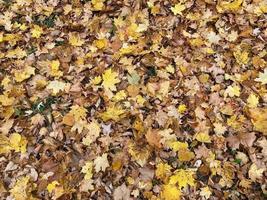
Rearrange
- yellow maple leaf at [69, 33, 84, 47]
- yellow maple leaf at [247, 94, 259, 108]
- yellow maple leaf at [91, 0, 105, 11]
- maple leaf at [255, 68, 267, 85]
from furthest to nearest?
yellow maple leaf at [91, 0, 105, 11] → yellow maple leaf at [69, 33, 84, 47] → maple leaf at [255, 68, 267, 85] → yellow maple leaf at [247, 94, 259, 108]

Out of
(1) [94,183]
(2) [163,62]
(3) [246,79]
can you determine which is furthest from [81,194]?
(3) [246,79]

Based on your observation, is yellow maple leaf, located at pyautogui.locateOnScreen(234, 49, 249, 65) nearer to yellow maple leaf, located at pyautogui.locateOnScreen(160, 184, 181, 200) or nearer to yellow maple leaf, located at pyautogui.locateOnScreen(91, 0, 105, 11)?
yellow maple leaf, located at pyautogui.locateOnScreen(160, 184, 181, 200)

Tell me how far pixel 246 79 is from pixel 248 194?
109 centimetres

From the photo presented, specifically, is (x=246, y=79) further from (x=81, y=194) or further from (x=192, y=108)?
(x=81, y=194)

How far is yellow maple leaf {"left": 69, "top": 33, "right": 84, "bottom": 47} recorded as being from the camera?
3.94 m

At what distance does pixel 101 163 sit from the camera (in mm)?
3139

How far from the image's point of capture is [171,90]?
352 cm

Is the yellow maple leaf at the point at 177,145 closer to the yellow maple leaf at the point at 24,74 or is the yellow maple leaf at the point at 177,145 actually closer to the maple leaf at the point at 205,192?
the maple leaf at the point at 205,192

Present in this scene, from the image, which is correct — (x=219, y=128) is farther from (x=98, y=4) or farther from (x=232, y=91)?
(x=98, y=4)

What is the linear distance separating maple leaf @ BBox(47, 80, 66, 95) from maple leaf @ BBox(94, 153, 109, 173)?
0.81m

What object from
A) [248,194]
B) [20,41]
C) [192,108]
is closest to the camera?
[248,194]

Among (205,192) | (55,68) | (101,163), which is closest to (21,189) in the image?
(101,163)

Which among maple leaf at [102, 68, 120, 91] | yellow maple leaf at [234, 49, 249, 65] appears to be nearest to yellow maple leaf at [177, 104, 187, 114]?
maple leaf at [102, 68, 120, 91]

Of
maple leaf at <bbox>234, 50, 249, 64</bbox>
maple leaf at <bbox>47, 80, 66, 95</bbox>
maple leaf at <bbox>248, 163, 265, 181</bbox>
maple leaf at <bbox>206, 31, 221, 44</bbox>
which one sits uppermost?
maple leaf at <bbox>206, 31, 221, 44</bbox>
